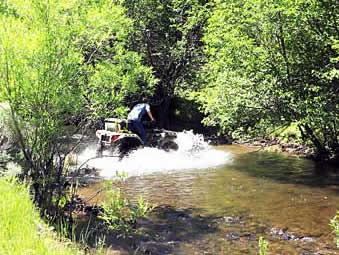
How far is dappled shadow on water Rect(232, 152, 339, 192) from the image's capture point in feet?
48.3

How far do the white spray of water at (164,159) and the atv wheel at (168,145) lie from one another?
0.24 metres

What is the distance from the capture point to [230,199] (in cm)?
1251

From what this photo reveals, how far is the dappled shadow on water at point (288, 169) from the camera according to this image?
1472 centimetres

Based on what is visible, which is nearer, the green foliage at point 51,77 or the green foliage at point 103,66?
the green foliage at point 51,77

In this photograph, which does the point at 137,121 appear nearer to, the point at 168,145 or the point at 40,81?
the point at 168,145

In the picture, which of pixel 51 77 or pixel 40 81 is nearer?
pixel 40 81

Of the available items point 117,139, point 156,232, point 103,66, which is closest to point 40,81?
point 103,66

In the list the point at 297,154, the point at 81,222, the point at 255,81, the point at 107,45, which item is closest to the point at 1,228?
the point at 81,222

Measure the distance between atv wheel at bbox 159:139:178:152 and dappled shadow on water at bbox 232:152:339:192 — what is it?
318 centimetres

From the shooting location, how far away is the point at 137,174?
53.5 feet

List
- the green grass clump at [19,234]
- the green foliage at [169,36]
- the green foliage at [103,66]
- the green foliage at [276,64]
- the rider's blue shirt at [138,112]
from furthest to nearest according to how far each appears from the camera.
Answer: the green foliage at [169,36]
the rider's blue shirt at [138,112]
the green foliage at [276,64]
the green foliage at [103,66]
the green grass clump at [19,234]

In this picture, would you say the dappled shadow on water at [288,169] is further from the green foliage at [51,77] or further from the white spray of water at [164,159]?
the green foliage at [51,77]

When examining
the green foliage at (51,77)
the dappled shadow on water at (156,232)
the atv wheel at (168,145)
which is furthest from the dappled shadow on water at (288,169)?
the green foliage at (51,77)

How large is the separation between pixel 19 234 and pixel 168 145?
1675 cm
